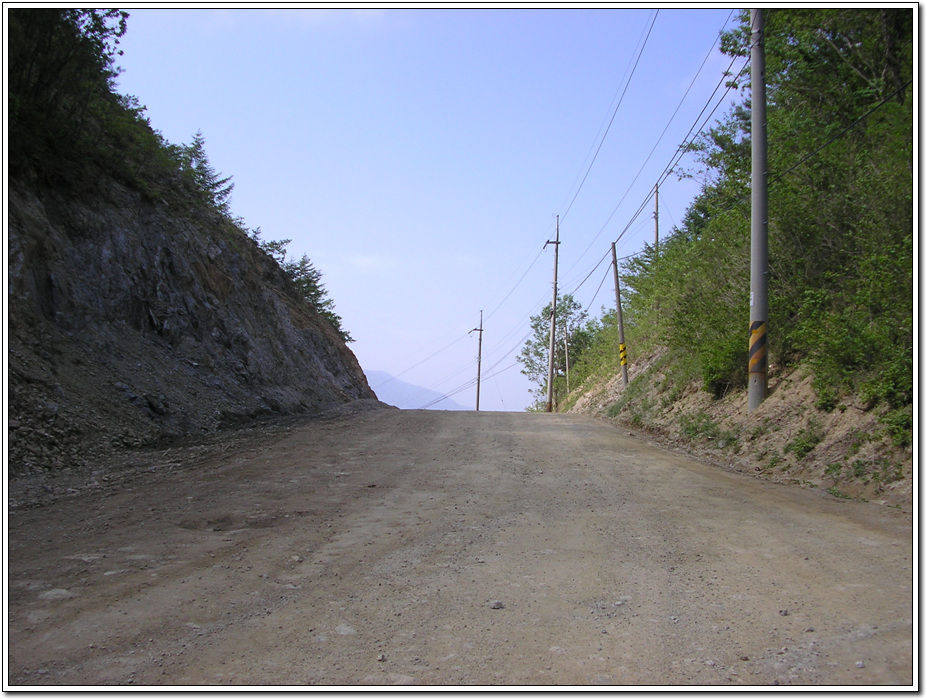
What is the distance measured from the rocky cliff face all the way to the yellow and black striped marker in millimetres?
10221

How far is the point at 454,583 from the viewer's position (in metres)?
4.68

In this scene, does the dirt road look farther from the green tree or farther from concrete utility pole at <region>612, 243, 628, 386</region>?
concrete utility pole at <region>612, 243, 628, 386</region>

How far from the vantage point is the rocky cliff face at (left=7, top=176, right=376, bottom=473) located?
10047 mm

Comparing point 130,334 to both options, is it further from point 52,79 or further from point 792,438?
point 792,438

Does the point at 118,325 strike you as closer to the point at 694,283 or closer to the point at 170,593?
the point at 170,593

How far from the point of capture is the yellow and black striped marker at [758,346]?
11539 mm

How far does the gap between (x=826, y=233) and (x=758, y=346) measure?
101 inches

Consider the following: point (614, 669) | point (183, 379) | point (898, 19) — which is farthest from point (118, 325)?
point (898, 19)

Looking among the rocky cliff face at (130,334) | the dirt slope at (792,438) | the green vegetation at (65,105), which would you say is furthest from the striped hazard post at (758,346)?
the green vegetation at (65,105)

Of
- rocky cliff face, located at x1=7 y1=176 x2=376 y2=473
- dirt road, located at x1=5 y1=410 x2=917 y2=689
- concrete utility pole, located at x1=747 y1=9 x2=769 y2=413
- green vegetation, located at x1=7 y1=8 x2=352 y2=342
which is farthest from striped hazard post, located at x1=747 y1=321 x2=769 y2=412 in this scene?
green vegetation, located at x1=7 y1=8 x2=352 y2=342

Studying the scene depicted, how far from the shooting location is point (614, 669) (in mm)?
3400

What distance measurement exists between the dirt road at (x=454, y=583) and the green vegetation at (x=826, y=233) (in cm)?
235

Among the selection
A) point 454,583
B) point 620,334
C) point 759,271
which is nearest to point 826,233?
point 759,271

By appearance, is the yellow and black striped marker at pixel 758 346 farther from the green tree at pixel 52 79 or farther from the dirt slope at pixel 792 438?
the green tree at pixel 52 79
